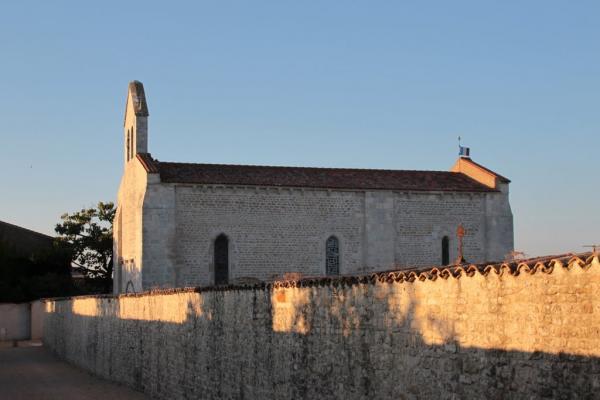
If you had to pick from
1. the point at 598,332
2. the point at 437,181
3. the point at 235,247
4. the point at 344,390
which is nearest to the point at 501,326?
the point at 598,332

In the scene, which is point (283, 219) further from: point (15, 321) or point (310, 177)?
point (15, 321)

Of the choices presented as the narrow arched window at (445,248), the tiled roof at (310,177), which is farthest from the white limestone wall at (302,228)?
the tiled roof at (310,177)

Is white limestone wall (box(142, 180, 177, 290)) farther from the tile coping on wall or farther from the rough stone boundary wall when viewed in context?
the tile coping on wall

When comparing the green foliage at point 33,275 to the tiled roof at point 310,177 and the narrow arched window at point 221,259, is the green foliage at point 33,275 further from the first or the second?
the narrow arched window at point 221,259

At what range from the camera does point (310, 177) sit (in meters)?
40.0

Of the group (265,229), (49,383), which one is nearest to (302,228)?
(265,229)

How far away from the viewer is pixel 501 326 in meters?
9.20

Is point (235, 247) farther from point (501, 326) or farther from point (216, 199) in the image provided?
point (501, 326)

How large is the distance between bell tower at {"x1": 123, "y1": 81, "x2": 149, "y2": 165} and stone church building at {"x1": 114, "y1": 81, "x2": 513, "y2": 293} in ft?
0.18

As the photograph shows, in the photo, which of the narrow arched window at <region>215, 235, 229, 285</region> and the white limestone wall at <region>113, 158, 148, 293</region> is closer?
the white limestone wall at <region>113, 158, 148, 293</region>

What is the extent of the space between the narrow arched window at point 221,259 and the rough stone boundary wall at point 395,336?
15.4m

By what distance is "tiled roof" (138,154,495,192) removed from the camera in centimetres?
3809

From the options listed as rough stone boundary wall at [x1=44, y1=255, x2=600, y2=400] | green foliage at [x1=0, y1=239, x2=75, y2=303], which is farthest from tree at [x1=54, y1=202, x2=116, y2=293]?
rough stone boundary wall at [x1=44, y1=255, x2=600, y2=400]

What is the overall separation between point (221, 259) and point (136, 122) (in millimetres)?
7947
